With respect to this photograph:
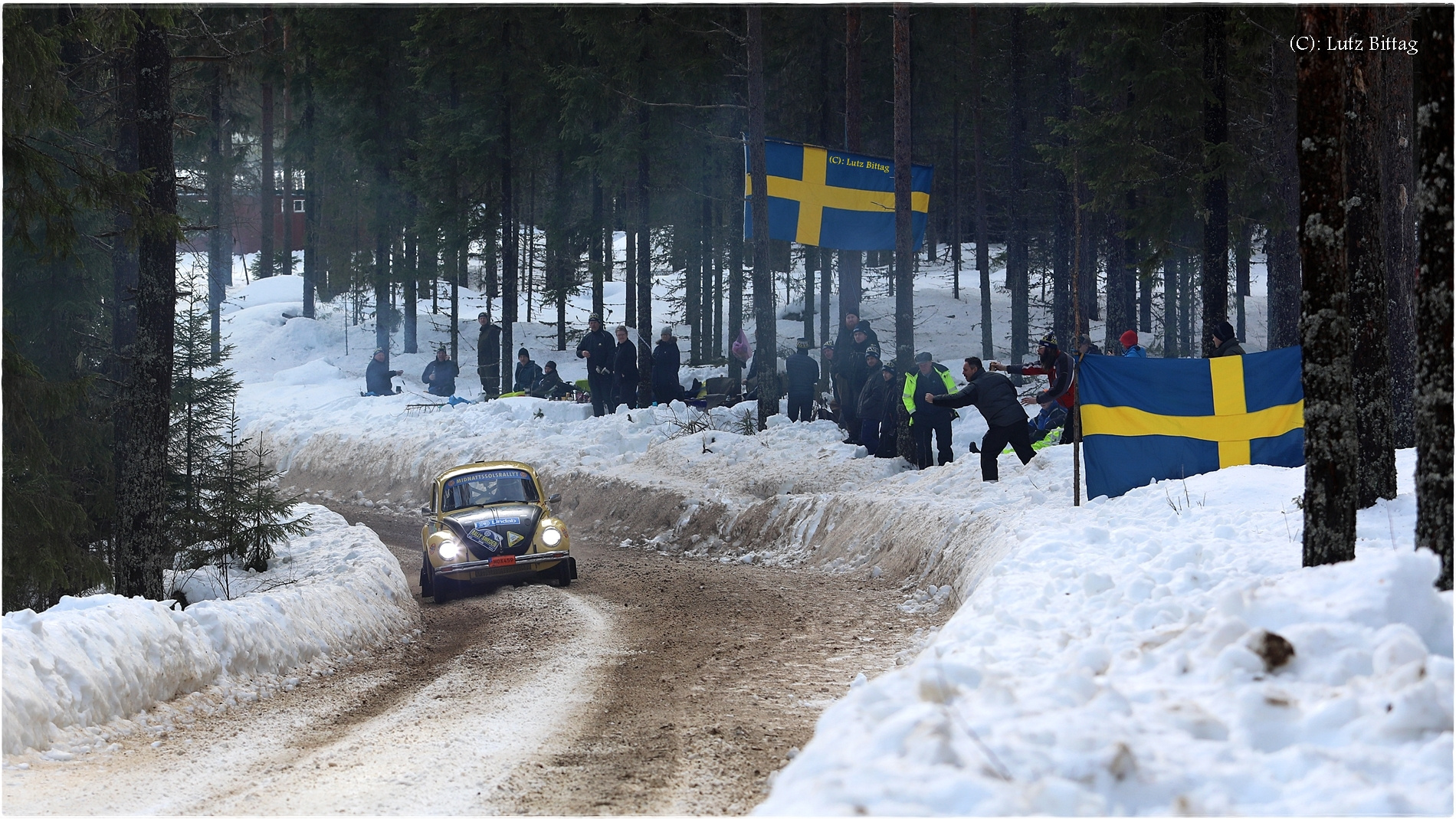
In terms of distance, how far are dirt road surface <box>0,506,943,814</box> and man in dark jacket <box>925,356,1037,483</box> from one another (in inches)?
113

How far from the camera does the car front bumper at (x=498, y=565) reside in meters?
13.8

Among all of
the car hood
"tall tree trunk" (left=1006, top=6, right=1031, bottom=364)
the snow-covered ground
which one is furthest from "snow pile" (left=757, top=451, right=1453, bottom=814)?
"tall tree trunk" (left=1006, top=6, right=1031, bottom=364)

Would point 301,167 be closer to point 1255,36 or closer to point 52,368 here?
point 52,368

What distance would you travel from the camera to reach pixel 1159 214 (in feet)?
64.7

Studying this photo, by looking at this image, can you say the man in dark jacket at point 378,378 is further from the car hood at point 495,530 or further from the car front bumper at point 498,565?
the car front bumper at point 498,565

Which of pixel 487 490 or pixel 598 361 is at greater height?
pixel 598 361

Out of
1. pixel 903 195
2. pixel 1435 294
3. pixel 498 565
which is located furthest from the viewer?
pixel 903 195

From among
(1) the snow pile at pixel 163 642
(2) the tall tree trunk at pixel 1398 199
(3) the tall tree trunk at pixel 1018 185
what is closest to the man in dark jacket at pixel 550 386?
(3) the tall tree trunk at pixel 1018 185

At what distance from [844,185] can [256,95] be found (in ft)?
134

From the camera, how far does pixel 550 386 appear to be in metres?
28.2

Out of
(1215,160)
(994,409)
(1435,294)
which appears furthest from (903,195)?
(1435,294)

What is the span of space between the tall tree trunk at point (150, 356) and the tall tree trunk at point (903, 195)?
1096 centimetres

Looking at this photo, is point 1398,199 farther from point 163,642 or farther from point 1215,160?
point 163,642

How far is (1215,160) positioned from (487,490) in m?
11.9
